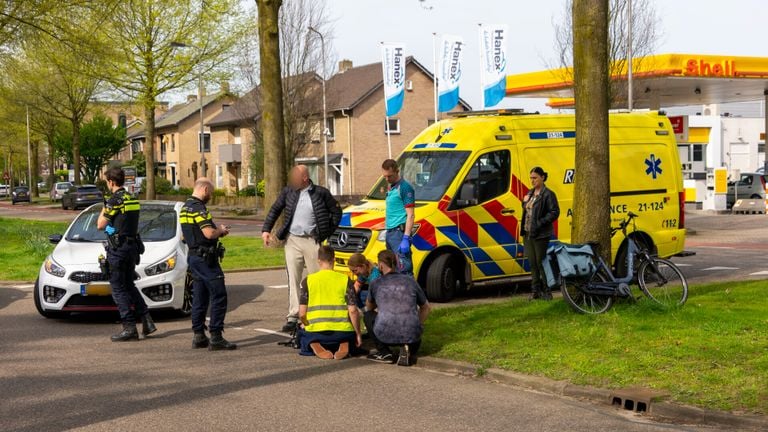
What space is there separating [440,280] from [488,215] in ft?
4.35

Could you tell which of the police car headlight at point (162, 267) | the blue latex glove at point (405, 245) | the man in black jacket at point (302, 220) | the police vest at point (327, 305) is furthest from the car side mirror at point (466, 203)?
the police vest at point (327, 305)

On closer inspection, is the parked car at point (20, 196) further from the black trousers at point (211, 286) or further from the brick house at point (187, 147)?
the black trousers at point (211, 286)

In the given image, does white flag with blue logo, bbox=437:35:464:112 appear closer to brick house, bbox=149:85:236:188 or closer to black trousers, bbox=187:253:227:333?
black trousers, bbox=187:253:227:333

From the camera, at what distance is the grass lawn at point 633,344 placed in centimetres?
781

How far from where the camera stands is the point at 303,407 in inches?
293

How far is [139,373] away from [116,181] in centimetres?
276

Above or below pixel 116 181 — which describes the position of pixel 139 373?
below

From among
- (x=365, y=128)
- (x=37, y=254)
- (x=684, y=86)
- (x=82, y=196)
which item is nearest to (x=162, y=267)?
(x=37, y=254)

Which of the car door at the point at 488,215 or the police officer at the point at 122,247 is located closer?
the police officer at the point at 122,247

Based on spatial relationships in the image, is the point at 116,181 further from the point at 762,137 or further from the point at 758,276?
the point at 762,137

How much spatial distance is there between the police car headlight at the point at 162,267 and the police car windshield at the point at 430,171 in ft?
11.8

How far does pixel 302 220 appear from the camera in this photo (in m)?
11.1

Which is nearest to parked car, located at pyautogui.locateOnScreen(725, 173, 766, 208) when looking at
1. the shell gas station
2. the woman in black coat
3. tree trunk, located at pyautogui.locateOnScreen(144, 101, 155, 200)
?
the shell gas station

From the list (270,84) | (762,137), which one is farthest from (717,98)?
(270,84)
